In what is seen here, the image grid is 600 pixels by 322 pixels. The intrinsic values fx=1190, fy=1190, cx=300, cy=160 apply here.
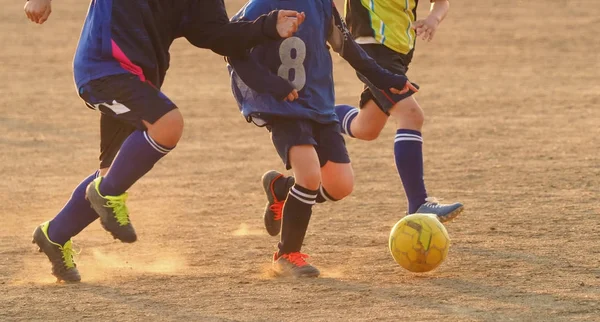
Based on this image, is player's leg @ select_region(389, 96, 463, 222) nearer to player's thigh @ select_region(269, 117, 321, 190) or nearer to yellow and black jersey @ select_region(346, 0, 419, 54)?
yellow and black jersey @ select_region(346, 0, 419, 54)

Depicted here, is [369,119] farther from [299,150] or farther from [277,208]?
[299,150]

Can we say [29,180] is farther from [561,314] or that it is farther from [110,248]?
[561,314]

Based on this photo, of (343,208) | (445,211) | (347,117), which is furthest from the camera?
(343,208)

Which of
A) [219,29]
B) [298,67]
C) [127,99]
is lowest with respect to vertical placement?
[298,67]

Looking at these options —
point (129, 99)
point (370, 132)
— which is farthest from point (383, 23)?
point (129, 99)

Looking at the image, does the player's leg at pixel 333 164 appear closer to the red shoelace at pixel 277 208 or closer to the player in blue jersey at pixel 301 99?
the player in blue jersey at pixel 301 99

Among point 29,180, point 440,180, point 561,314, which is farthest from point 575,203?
point 29,180

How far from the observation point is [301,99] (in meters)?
6.55

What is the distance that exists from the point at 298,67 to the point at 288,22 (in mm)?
576

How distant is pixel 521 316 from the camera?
17.5 feet

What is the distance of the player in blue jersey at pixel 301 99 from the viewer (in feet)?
21.1

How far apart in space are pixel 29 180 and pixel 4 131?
266cm

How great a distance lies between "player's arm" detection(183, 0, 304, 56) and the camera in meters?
6.22

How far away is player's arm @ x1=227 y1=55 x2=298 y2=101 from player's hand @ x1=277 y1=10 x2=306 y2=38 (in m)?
0.30
